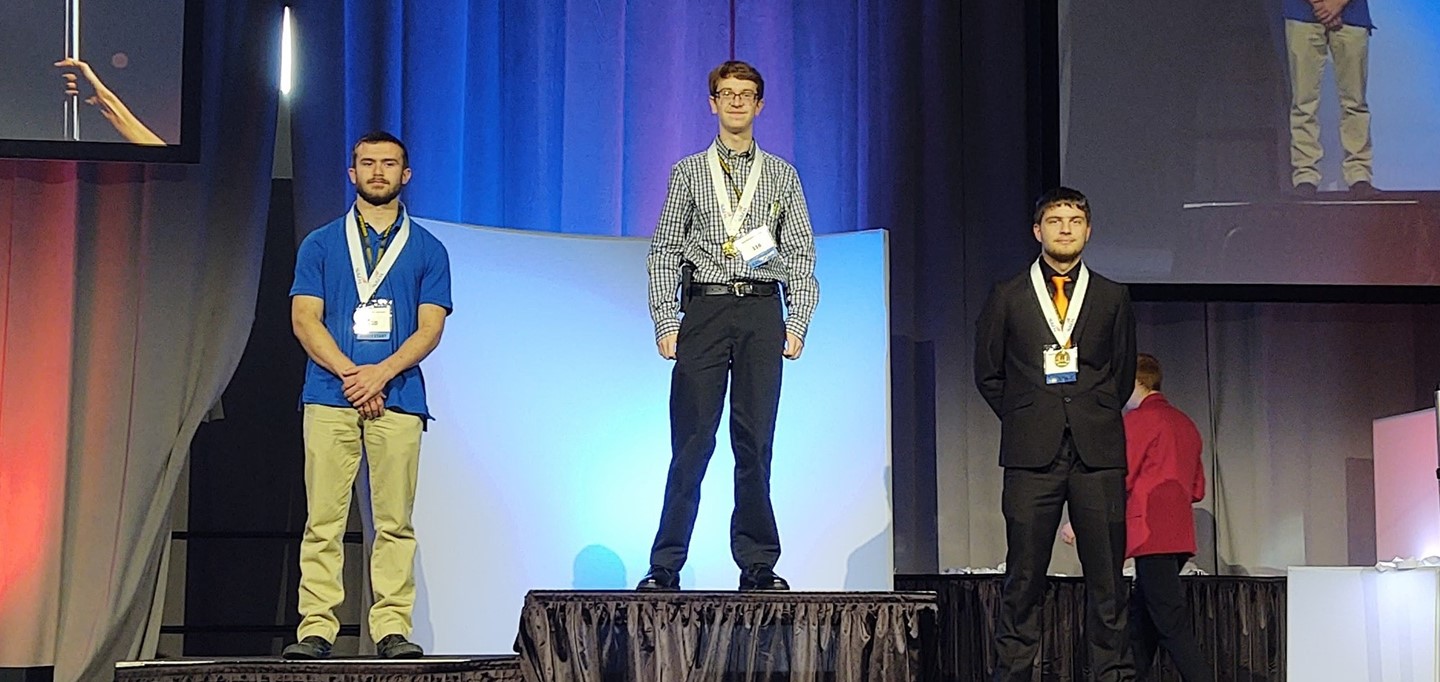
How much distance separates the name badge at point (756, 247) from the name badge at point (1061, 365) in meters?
0.76

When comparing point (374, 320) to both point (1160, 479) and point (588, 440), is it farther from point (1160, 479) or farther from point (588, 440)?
point (1160, 479)

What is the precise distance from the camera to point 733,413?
3953mm

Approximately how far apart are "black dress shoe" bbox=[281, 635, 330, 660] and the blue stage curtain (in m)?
2.08

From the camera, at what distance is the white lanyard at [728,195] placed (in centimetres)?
400

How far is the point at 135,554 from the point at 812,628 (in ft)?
8.49

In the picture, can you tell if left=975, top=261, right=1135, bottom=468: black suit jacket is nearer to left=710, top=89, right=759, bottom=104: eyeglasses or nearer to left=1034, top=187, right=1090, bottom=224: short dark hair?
left=1034, top=187, right=1090, bottom=224: short dark hair

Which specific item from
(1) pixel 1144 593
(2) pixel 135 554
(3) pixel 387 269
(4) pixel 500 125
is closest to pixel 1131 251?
(1) pixel 1144 593

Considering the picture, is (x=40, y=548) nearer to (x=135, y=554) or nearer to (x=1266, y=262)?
(x=135, y=554)

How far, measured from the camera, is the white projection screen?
489 centimetres

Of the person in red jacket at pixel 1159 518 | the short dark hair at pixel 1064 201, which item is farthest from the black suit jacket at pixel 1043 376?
the person in red jacket at pixel 1159 518

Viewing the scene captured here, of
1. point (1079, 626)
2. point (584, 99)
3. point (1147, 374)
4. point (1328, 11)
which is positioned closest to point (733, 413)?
point (1147, 374)

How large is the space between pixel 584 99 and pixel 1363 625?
10.6 ft

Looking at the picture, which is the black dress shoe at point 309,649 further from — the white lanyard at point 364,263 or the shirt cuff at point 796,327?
the shirt cuff at point 796,327

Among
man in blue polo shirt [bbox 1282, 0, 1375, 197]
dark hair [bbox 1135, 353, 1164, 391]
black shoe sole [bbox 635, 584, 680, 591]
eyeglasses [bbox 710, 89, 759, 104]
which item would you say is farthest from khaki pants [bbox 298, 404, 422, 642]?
man in blue polo shirt [bbox 1282, 0, 1375, 197]
